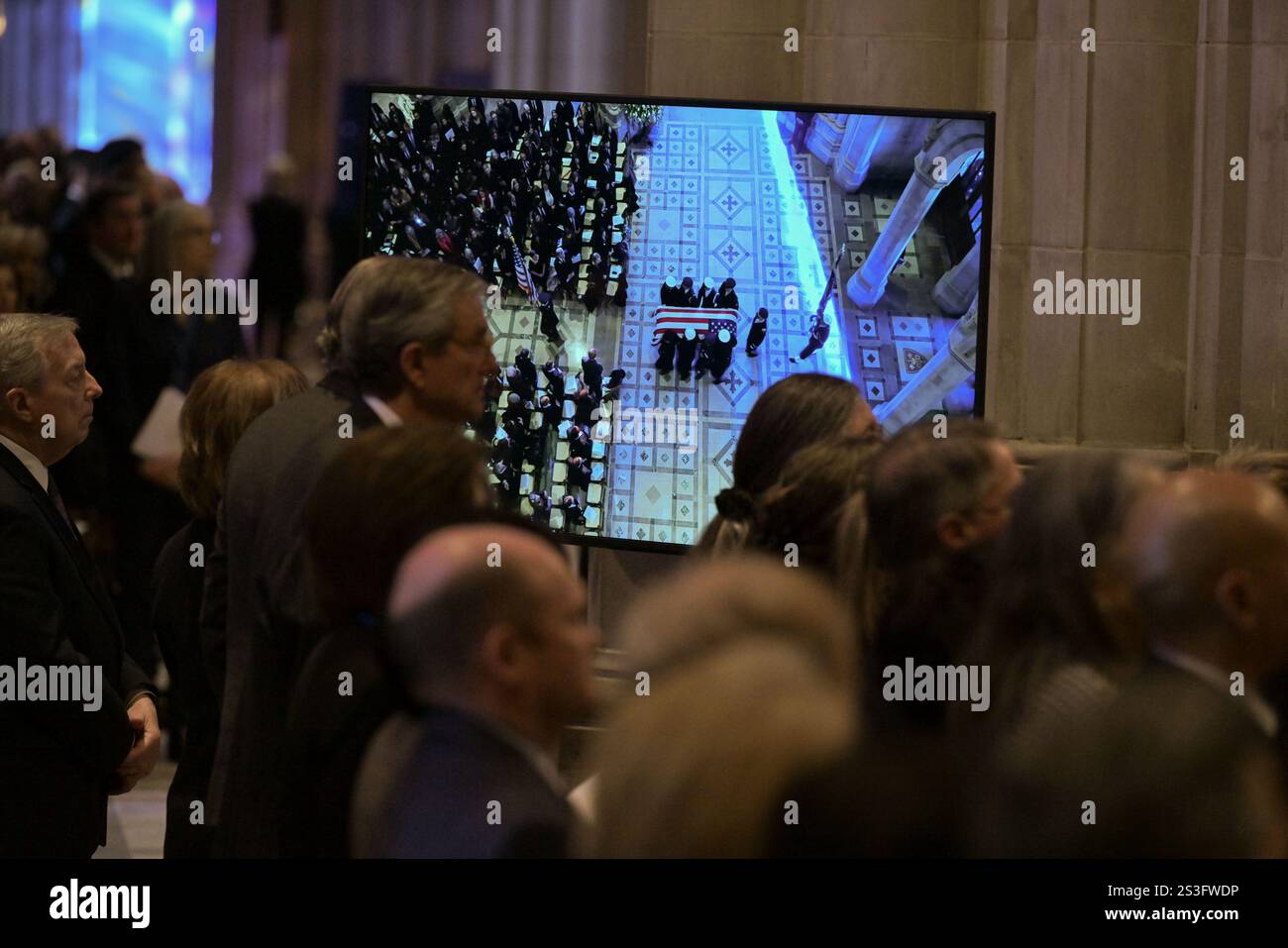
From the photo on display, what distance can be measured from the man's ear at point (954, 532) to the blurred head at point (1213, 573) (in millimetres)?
766

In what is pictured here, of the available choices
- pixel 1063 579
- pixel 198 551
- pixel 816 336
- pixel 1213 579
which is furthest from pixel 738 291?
pixel 1213 579

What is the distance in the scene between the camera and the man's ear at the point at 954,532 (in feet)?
10.4

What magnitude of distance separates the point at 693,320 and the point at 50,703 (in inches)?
88.2

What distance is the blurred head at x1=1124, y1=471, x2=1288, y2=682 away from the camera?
2.31 m

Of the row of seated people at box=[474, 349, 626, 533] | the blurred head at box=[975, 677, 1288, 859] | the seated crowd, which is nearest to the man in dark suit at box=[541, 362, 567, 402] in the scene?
the row of seated people at box=[474, 349, 626, 533]

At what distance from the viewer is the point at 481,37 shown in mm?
14273

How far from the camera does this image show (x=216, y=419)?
4.25m

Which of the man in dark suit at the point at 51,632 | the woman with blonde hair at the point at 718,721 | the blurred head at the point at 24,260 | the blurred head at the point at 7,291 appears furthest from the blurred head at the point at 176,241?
the woman with blonde hair at the point at 718,721

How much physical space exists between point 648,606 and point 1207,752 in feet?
2.17

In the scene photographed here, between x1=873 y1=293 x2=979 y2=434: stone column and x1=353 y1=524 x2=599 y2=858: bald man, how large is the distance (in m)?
3.03

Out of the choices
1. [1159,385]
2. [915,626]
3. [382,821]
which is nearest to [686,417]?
[1159,385]

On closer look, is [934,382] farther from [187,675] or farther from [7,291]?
[7,291]
